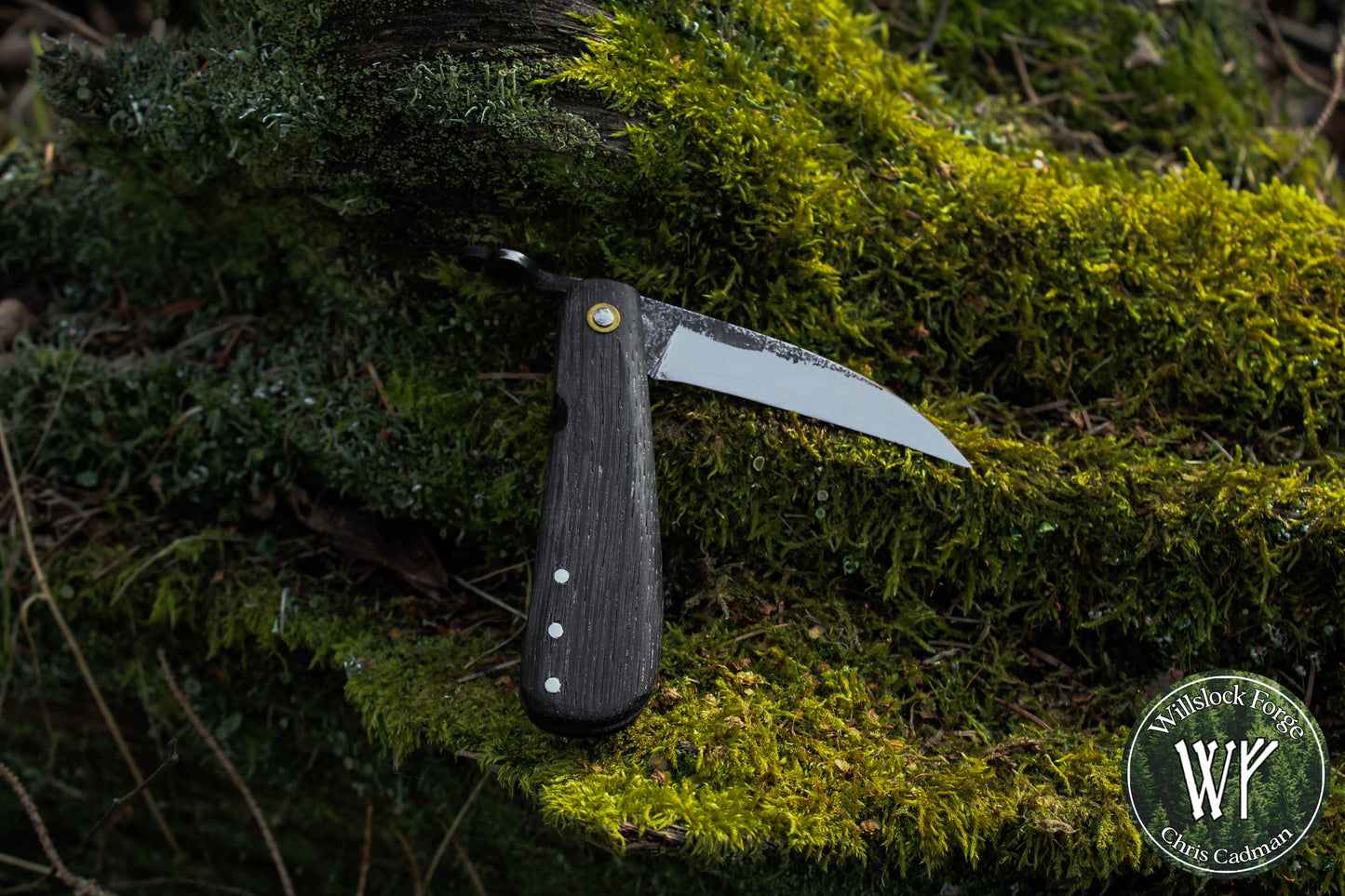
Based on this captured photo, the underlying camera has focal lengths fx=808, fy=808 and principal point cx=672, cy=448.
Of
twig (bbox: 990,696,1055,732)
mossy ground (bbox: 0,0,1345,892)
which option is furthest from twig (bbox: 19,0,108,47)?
twig (bbox: 990,696,1055,732)

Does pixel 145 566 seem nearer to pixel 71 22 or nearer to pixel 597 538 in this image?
pixel 597 538

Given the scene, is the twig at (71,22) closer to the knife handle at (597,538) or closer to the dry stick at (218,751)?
the dry stick at (218,751)

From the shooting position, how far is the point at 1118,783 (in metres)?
1.73

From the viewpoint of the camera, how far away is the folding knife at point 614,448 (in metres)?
1.65

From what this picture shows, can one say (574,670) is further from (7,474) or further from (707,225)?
(7,474)

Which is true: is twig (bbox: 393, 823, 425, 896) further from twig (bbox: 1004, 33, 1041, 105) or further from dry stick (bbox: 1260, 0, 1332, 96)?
dry stick (bbox: 1260, 0, 1332, 96)

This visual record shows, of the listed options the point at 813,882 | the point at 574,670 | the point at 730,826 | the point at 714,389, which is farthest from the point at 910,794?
the point at 714,389

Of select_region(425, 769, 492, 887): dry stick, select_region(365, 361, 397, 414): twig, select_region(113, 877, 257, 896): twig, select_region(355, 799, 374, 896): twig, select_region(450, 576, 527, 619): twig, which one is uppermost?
select_region(365, 361, 397, 414): twig

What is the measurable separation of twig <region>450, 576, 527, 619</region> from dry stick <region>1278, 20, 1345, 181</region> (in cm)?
297

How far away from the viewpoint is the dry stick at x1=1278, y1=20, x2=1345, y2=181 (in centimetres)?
281

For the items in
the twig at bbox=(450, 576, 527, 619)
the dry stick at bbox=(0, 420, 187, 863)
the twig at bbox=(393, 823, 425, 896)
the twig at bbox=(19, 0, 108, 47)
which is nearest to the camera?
the twig at bbox=(450, 576, 527, 619)

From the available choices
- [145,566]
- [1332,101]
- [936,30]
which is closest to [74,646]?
[145,566]

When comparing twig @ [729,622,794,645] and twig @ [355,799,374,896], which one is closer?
twig @ [729,622,794,645]
